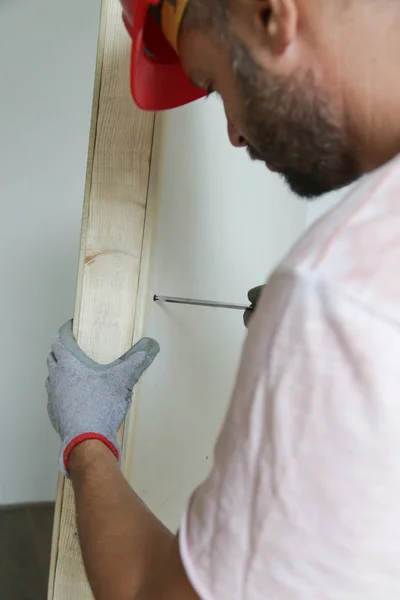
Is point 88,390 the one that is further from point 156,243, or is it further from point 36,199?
point 36,199

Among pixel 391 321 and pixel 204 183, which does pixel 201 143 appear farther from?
pixel 391 321

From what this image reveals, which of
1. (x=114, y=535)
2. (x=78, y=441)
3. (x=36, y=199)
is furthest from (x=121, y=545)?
(x=36, y=199)

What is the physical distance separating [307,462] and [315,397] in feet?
0.15

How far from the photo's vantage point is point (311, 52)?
47 cm

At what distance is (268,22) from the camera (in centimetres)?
48

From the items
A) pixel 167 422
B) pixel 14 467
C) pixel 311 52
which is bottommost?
pixel 14 467

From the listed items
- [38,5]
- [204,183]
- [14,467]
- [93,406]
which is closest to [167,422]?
[93,406]

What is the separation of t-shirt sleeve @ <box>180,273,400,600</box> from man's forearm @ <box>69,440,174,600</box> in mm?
82

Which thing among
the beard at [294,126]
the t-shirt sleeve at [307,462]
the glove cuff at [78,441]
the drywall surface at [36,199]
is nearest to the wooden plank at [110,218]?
the glove cuff at [78,441]

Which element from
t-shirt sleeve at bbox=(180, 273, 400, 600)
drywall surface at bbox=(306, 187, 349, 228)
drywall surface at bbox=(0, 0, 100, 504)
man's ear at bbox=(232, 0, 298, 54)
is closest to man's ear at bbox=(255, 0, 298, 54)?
man's ear at bbox=(232, 0, 298, 54)

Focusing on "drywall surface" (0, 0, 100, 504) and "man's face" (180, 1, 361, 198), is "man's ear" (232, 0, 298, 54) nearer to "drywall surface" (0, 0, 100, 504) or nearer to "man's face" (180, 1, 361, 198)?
"man's face" (180, 1, 361, 198)

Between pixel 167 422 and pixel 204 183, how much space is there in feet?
1.31

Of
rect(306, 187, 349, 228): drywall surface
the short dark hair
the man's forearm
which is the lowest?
the man's forearm

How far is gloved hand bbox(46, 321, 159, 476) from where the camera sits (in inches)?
26.4
